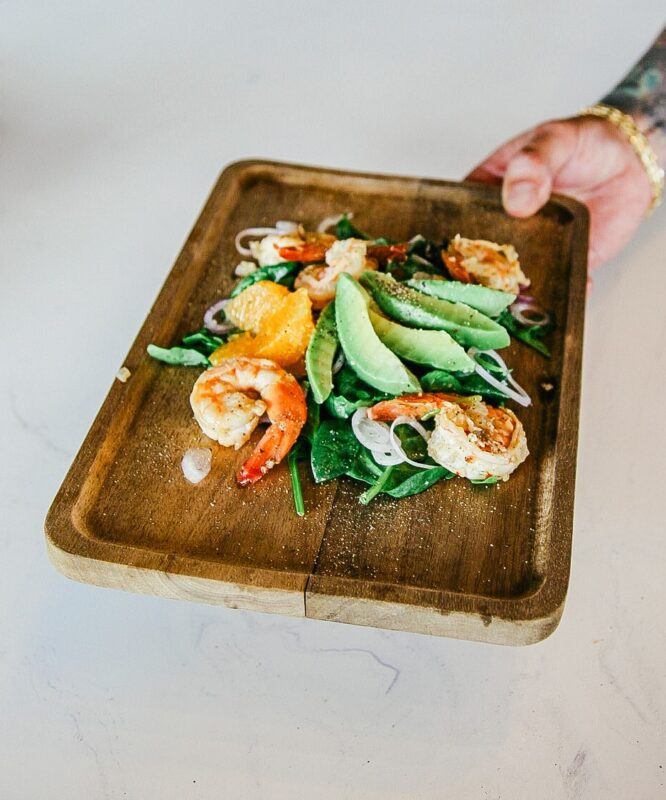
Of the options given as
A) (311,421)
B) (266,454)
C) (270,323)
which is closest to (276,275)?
(270,323)

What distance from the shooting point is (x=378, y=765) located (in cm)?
184

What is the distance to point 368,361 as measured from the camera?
221 centimetres

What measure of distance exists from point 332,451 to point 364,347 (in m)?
0.30

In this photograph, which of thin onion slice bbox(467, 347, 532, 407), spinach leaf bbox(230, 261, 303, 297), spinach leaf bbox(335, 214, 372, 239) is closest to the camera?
thin onion slice bbox(467, 347, 532, 407)

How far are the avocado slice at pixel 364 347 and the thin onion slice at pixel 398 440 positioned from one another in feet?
0.27

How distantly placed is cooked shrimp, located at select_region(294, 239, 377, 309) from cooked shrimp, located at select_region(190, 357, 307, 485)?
335mm

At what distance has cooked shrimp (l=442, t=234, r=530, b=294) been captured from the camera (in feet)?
8.23

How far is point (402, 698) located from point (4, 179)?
2.52 m

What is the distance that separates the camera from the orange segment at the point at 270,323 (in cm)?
230

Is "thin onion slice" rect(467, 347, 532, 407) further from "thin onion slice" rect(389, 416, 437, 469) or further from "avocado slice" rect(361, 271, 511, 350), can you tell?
"thin onion slice" rect(389, 416, 437, 469)

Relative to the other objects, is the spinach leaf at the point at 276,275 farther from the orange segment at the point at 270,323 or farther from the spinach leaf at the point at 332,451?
the spinach leaf at the point at 332,451

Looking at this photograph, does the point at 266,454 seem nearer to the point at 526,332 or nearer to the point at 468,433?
the point at 468,433

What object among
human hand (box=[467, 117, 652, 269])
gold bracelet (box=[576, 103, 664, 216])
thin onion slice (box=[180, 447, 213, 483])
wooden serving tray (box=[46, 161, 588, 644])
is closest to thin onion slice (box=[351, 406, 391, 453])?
wooden serving tray (box=[46, 161, 588, 644])

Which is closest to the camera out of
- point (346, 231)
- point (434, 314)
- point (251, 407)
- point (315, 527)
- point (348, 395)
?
point (315, 527)
